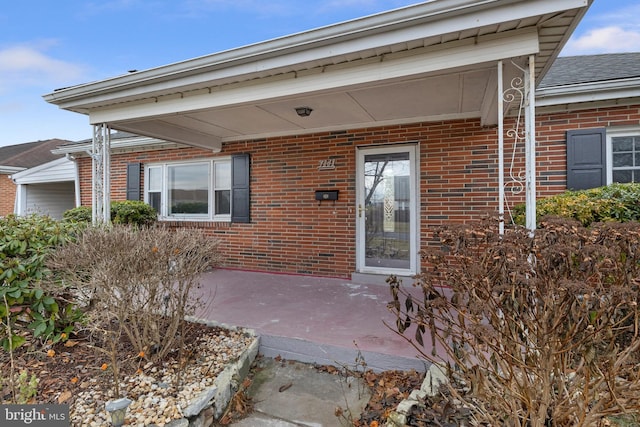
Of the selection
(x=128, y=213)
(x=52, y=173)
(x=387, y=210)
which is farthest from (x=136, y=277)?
(x=52, y=173)

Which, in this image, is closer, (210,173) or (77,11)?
(210,173)

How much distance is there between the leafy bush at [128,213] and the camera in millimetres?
6379

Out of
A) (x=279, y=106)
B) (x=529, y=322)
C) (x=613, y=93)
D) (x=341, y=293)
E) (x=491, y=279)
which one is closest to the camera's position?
(x=529, y=322)

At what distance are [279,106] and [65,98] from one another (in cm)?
286

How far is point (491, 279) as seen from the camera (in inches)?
70.0

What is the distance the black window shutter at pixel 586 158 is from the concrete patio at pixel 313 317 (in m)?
2.94

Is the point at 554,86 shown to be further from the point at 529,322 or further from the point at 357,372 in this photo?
the point at 357,372

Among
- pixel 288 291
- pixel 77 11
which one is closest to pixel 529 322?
pixel 288 291

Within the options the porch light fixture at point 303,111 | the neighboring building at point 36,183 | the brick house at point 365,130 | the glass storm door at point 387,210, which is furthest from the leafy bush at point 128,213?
the glass storm door at point 387,210

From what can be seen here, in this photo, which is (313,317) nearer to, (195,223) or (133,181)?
(195,223)

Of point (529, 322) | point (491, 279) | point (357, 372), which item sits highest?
point (491, 279)

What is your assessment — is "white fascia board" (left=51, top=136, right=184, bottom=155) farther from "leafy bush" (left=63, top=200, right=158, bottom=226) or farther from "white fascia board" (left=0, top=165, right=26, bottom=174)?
"white fascia board" (left=0, top=165, right=26, bottom=174)

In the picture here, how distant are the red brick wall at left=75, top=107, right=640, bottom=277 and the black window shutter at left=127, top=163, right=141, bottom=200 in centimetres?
42

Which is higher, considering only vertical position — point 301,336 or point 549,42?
point 549,42
